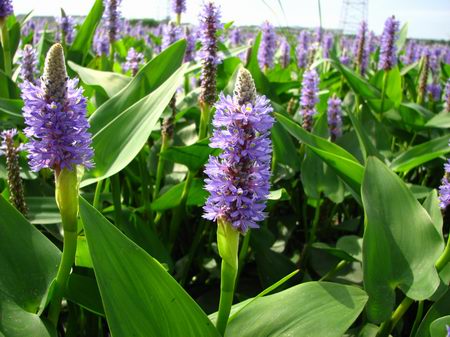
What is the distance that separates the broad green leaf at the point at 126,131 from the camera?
1786mm

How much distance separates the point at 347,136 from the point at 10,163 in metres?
1.96

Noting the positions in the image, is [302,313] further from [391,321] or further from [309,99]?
[309,99]

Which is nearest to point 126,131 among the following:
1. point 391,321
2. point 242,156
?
point 242,156

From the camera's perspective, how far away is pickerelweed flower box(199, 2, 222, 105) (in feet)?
8.19

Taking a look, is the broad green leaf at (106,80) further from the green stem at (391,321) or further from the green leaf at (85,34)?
the green stem at (391,321)

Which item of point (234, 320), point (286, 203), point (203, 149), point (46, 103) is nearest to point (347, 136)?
point (286, 203)

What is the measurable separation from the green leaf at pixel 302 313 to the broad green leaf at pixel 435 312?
0.43 metres

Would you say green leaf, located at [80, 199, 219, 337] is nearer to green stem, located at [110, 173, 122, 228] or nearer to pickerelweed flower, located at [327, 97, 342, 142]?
green stem, located at [110, 173, 122, 228]

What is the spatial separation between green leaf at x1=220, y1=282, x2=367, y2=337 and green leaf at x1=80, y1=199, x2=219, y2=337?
175 mm

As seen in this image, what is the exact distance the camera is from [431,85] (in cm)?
504

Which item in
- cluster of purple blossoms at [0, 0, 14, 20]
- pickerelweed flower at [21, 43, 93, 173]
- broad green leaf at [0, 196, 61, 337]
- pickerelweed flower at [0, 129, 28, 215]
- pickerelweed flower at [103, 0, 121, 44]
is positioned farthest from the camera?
pickerelweed flower at [103, 0, 121, 44]

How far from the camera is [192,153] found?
7.82 feet

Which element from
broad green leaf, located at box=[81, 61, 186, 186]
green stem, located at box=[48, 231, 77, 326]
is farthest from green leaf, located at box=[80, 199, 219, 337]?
broad green leaf, located at box=[81, 61, 186, 186]

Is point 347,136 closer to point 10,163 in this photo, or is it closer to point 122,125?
A: point 122,125
